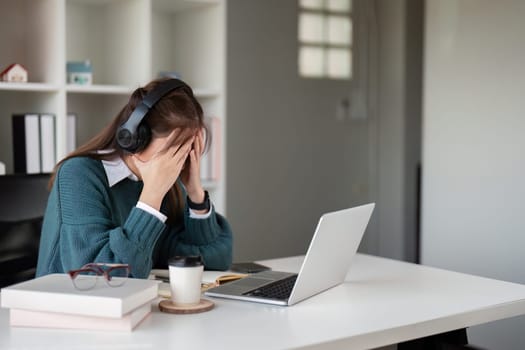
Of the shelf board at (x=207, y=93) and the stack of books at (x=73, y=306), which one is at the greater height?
the shelf board at (x=207, y=93)

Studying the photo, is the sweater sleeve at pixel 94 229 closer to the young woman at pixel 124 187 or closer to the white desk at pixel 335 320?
the young woman at pixel 124 187

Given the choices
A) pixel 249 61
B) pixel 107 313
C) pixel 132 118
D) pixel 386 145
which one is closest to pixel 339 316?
pixel 107 313

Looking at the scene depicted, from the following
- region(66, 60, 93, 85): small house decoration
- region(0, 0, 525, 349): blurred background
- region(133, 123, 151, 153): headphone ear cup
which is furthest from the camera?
region(0, 0, 525, 349): blurred background

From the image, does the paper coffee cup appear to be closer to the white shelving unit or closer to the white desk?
the white desk

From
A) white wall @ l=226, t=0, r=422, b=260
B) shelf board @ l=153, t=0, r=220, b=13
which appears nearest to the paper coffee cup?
shelf board @ l=153, t=0, r=220, b=13

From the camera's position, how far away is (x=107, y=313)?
1.32 meters

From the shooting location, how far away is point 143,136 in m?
1.77

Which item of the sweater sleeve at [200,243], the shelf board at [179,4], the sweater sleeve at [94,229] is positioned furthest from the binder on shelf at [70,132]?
the sweater sleeve at [94,229]

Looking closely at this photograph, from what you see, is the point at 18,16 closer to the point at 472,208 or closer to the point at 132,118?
the point at 132,118

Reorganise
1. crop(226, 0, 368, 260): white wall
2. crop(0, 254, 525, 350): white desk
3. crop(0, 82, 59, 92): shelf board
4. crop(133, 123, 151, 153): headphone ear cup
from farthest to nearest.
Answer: crop(226, 0, 368, 260): white wall → crop(0, 82, 59, 92): shelf board → crop(133, 123, 151, 153): headphone ear cup → crop(0, 254, 525, 350): white desk

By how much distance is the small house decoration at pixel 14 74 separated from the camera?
275cm

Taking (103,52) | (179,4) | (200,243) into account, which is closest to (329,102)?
(179,4)

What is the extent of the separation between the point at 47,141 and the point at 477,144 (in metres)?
1.83

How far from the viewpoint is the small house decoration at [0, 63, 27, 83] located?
108 inches
